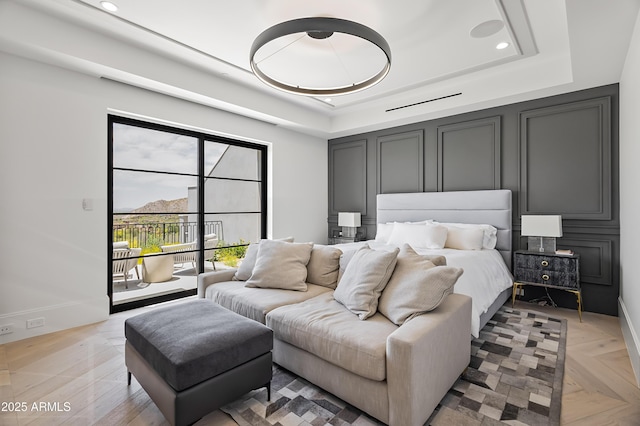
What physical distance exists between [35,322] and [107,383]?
142 centimetres

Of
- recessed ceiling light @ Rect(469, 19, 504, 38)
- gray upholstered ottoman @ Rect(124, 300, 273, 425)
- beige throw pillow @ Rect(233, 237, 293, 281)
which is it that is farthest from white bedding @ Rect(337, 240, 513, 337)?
recessed ceiling light @ Rect(469, 19, 504, 38)

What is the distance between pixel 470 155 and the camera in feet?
14.4

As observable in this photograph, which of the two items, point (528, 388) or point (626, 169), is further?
point (626, 169)

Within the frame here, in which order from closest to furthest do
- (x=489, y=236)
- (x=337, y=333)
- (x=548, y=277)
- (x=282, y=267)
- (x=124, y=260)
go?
(x=337, y=333), (x=282, y=267), (x=548, y=277), (x=124, y=260), (x=489, y=236)

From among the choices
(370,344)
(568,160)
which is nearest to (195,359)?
(370,344)

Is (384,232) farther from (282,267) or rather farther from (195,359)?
(195,359)

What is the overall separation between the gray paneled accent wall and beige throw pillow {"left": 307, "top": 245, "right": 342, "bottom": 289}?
2565 mm

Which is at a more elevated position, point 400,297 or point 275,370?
point 400,297

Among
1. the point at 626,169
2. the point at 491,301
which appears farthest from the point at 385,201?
the point at 626,169

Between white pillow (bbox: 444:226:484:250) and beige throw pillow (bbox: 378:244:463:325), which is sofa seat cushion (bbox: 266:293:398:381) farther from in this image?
white pillow (bbox: 444:226:484:250)

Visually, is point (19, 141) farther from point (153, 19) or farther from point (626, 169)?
point (626, 169)

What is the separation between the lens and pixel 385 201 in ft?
16.8

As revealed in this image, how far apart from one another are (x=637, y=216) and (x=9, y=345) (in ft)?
16.7

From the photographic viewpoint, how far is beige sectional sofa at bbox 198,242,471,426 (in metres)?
1.55
